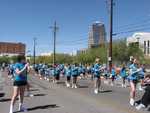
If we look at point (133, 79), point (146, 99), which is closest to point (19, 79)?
Answer: point (146, 99)

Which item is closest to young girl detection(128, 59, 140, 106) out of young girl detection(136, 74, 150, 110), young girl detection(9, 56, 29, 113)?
young girl detection(136, 74, 150, 110)

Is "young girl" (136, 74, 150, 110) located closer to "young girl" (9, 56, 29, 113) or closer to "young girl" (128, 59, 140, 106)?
"young girl" (128, 59, 140, 106)

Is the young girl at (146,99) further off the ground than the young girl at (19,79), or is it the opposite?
the young girl at (19,79)

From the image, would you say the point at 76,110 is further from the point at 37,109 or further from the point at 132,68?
the point at 132,68

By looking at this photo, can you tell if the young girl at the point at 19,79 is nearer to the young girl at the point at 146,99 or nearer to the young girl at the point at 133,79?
the young girl at the point at 146,99

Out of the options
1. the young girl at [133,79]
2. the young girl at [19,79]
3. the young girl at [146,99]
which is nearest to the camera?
the young girl at [19,79]

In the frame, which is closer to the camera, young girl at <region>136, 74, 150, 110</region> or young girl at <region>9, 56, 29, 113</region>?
young girl at <region>9, 56, 29, 113</region>

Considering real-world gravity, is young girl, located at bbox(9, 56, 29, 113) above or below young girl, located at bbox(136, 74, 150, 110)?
above

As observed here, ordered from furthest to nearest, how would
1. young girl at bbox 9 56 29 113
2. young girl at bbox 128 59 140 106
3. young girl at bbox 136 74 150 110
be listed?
young girl at bbox 128 59 140 106, young girl at bbox 136 74 150 110, young girl at bbox 9 56 29 113

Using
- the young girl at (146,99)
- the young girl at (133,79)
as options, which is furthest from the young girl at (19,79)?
the young girl at (133,79)

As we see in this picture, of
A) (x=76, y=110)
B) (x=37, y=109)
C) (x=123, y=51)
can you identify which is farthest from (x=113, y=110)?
(x=123, y=51)

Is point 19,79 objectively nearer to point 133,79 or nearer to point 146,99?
point 146,99

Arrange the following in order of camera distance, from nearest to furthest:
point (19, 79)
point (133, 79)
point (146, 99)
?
point (19, 79) → point (146, 99) → point (133, 79)

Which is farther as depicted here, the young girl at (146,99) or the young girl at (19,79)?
the young girl at (146,99)
